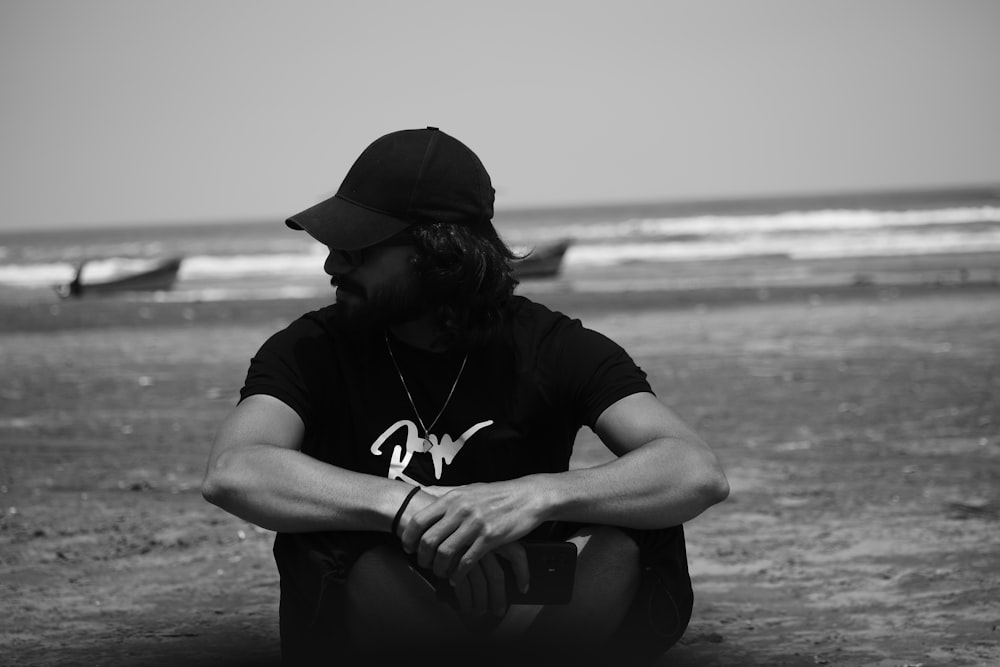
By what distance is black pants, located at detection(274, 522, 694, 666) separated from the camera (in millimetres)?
2336

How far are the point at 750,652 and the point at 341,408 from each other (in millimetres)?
1569

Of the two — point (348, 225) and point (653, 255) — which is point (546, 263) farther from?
point (348, 225)

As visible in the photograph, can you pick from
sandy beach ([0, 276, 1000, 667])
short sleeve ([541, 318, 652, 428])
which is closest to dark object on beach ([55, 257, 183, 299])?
sandy beach ([0, 276, 1000, 667])

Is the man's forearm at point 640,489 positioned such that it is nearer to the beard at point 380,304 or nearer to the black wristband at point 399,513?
the black wristband at point 399,513

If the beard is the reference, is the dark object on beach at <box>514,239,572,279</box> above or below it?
below

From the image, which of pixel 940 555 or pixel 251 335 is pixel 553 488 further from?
pixel 251 335

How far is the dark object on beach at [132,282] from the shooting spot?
2225cm

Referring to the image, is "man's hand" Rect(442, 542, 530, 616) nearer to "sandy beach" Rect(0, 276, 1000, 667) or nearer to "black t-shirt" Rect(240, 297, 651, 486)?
"black t-shirt" Rect(240, 297, 651, 486)

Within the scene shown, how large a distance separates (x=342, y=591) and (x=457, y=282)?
0.69 metres

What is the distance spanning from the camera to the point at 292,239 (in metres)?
61.4

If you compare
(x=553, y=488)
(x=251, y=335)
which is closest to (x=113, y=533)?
(x=553, y=488)

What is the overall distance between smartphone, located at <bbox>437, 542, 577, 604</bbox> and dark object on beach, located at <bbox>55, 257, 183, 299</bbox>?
20669 millimetres

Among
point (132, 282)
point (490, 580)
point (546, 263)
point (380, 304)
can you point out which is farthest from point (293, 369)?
point (546, 263)

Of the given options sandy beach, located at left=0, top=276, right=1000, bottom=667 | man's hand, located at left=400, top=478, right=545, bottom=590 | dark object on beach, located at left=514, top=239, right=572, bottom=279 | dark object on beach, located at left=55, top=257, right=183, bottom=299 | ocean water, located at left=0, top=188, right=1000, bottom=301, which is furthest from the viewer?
ocean water, located at left=0, top=188, right=1000, bottom=301
